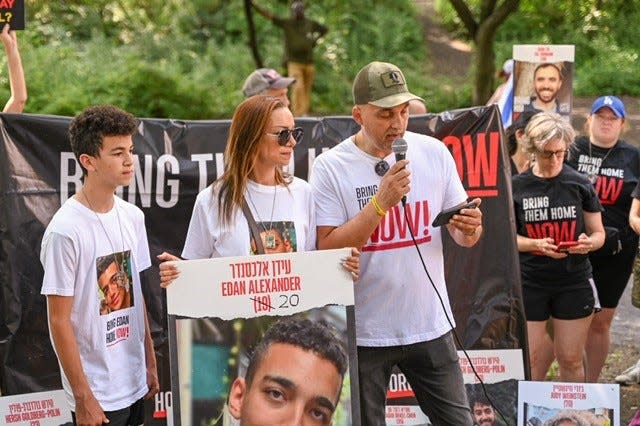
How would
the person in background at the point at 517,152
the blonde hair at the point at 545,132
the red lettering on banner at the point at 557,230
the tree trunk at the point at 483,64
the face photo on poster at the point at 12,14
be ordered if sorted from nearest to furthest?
the face photo on poster at the point at 12,14 → the blonde hair at the point at 545,132 → the red lettering on banner at the point at 557,230 → the person in background at the point at 517,152 → the tree trunk at the point at 483,64

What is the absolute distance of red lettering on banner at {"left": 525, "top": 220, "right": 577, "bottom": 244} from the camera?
20.0 feet

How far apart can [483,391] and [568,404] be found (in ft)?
2.01

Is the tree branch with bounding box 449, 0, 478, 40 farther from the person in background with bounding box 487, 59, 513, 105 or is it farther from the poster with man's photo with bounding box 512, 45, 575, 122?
the poster with man's photo with bounding box 512, 45, 575, 122

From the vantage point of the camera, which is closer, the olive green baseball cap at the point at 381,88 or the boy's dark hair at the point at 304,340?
the boy's dark hair at the point at 304,340

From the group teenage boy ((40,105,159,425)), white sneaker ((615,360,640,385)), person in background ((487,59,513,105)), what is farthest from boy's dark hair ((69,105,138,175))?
white sneaker ((615,360,640,385))

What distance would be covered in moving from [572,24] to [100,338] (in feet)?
68.6

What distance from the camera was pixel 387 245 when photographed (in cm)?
452

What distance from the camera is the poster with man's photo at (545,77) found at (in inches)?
311

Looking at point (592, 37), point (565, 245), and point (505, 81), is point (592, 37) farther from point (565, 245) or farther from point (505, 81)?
point (565, 245)

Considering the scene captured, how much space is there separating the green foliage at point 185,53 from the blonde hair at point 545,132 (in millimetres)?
11881

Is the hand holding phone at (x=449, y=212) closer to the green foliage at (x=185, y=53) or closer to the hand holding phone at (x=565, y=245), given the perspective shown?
the hand holding phone at (x=565, y=245)

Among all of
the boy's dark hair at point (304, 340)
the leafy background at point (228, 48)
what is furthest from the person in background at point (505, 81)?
the leafy background at point (228, 48)

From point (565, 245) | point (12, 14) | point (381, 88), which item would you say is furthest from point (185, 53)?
point (381, 88)

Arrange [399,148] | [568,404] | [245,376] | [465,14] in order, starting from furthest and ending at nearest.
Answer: [465,14] < [568,404] < [399,148] < [245,376]
